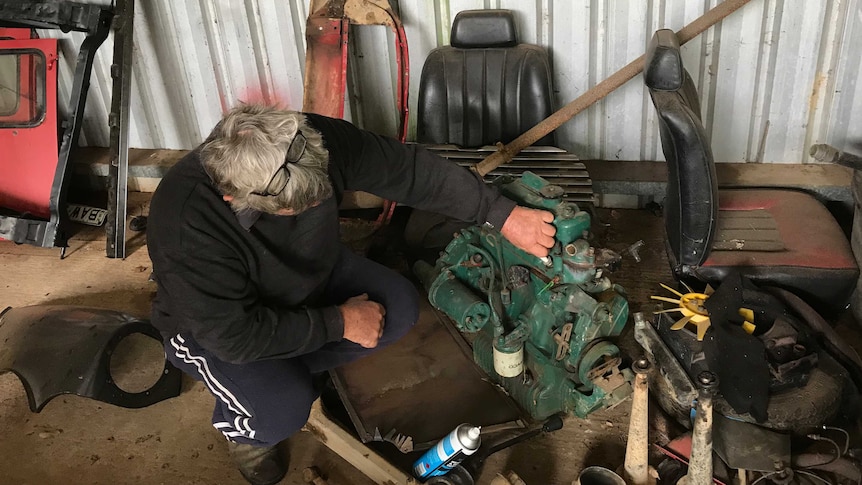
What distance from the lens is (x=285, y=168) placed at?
167cm

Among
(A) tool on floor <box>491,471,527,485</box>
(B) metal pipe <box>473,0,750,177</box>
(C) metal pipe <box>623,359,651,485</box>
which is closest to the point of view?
(C) metal pipe <box>623,359,651,485</box>

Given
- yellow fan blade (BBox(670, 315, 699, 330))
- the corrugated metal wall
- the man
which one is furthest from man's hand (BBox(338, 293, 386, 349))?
the corrugated metal wall

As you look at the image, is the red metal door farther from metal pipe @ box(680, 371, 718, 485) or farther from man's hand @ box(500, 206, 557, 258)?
metal pipe @ box(680, 371, 718, 485)

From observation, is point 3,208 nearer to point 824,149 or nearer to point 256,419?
point 256,419

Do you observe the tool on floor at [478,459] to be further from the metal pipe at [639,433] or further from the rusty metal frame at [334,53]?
the rusty metal frame at [334,53]

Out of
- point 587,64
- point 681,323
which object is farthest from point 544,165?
point 681,323

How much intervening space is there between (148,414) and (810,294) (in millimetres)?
2269

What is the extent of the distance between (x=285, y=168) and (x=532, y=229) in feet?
2.43

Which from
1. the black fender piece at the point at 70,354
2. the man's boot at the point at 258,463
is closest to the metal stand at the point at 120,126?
the black fender piece at the point at 70,354

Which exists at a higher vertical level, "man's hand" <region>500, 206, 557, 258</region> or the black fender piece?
"man's hand" <region>500, 206, 557, 258</region>

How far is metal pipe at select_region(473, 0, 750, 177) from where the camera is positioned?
8.63ft

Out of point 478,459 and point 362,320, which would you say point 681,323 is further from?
point 362,320

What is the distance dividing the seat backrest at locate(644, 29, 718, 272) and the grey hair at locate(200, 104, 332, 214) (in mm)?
1078

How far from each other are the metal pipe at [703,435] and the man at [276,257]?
561 mm
